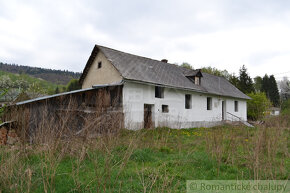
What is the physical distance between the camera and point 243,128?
5863 mm

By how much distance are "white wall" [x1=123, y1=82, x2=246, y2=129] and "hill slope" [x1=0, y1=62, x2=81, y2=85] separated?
74181mm

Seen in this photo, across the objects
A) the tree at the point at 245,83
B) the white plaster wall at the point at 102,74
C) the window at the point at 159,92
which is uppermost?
the tree at the point at 245,83

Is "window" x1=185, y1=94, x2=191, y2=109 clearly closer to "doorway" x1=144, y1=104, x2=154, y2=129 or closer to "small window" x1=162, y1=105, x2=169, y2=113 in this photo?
"small window" x1=162, y1=105, x2=169, y2=113

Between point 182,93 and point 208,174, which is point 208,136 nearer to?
point 208,174

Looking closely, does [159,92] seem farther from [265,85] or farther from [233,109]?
[265,85]

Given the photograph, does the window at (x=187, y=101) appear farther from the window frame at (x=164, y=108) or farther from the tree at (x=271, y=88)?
the tree at (x=271, y=88)

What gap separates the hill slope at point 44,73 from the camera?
85256mm

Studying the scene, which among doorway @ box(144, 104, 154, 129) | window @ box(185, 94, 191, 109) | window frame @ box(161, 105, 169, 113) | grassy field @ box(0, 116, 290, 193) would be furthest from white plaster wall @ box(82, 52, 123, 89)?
grassy field @ box(0, 116, 290, 193)

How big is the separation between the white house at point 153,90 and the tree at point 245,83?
19.0 meters

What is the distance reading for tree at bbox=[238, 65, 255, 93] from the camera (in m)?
37.8

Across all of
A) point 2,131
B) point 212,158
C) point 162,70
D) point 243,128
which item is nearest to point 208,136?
point 212,158

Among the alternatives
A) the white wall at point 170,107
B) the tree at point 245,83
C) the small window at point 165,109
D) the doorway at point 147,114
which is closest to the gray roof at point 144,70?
the white wall at point 170,107

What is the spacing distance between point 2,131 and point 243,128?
1078 centimetres

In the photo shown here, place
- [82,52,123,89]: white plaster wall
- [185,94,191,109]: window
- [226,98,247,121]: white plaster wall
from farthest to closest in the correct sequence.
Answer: [226,98,247,121]: white plaster wall < [185,94,191,109]: window < [82,52,123,89]: white plaster wall
